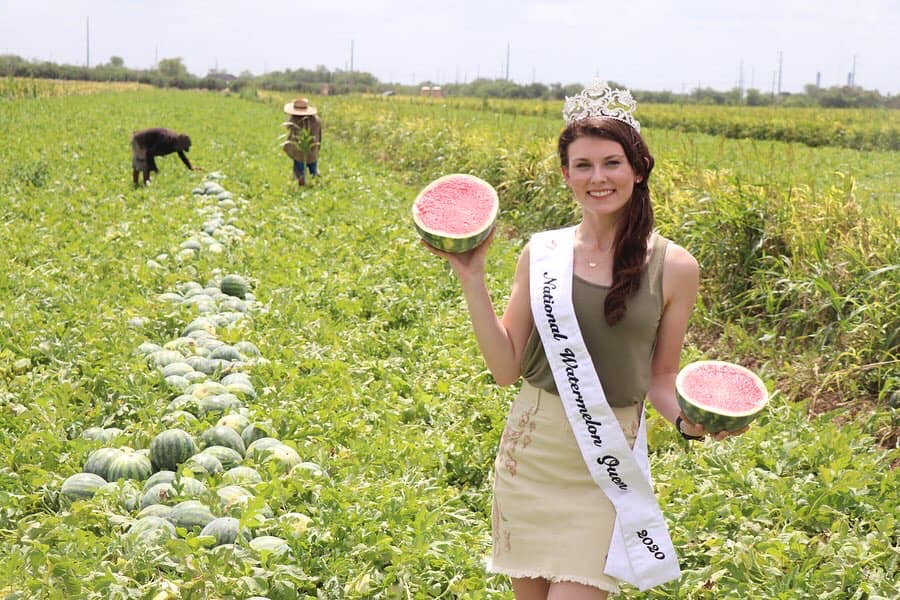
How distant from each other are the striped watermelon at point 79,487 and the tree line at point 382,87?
32.9m

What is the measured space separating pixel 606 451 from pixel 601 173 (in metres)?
0.73

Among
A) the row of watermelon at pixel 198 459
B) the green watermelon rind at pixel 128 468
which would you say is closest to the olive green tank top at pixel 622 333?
the row of watermelon at pixel 198 459

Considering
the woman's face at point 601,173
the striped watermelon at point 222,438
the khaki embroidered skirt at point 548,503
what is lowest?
the striped watermelon at point 222,438

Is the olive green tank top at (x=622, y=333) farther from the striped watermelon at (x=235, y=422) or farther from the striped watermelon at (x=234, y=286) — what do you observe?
the striped watermelon at (x=234, y=286)

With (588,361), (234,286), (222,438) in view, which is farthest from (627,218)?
(234,286)

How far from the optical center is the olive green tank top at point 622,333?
227cm

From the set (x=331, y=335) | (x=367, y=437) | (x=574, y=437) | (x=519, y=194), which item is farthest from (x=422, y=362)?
(x=519, y=194)

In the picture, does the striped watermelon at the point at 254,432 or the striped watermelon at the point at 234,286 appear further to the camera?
the striped watermelon at the point at 234,286

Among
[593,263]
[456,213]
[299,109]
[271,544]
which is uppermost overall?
[299,109]

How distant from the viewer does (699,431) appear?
2303 mm

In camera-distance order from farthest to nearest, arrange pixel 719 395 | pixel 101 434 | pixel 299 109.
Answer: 1. pixel 299 109
2. pixel 101 434
3. pixel 719 395

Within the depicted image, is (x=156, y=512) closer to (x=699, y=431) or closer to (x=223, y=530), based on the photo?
(x=223, y=530)

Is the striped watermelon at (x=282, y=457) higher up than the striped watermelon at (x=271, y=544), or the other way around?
the striped watermelon at (x=282, y=457)

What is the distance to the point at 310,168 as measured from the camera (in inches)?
551
